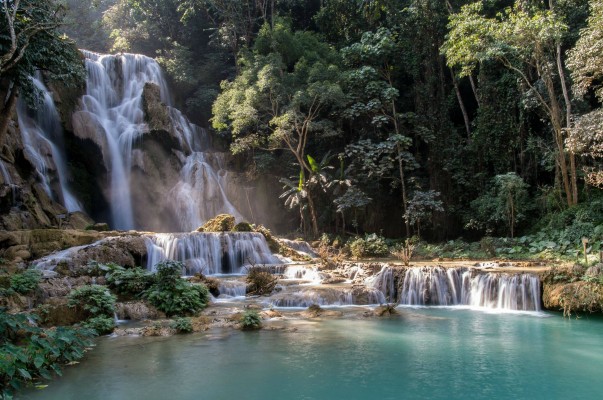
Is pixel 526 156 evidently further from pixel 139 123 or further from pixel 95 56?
pixel 95 56

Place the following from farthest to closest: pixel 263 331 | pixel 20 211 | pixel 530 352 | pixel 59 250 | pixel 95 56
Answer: pixel 95 56
pixel 20 211
pixel 59 250
pixel 263 331
pixel 530 352

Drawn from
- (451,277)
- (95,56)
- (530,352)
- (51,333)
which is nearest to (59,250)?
(51,333)

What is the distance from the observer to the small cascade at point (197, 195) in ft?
74.6

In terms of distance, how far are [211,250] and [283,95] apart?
8.50 metres

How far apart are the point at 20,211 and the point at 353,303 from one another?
11.4 metres

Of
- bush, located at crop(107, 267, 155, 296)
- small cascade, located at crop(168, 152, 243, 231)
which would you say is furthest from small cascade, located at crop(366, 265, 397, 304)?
small cascade, located at crop(168, 152, 243, 231)

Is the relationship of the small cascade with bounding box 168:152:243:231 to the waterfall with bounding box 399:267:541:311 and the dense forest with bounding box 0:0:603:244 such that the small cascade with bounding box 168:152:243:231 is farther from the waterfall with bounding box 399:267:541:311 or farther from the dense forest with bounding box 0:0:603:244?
the waterfall with bounding box 399:267:541:311

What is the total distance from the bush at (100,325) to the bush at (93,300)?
A: 415 millimetres

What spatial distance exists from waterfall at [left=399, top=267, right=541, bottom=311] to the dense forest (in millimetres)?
4961

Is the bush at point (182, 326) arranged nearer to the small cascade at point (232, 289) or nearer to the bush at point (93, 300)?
the bush at point (93, 300)

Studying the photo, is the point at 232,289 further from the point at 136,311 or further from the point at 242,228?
the point at 242,228

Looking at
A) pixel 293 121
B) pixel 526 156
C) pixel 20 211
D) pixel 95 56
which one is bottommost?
pixel 20 211

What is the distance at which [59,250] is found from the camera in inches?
503

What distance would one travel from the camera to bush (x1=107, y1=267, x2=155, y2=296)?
10828 millimetres
